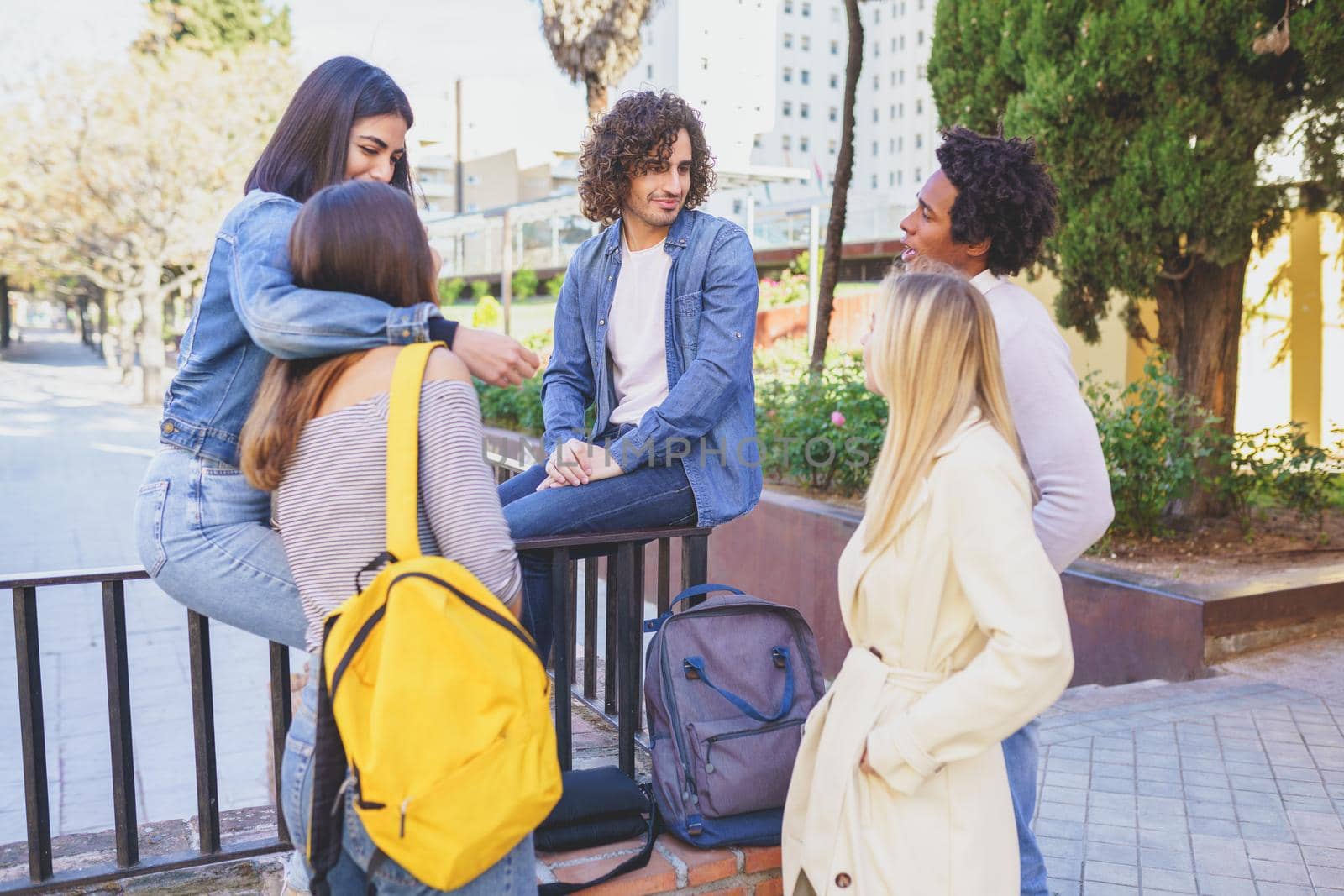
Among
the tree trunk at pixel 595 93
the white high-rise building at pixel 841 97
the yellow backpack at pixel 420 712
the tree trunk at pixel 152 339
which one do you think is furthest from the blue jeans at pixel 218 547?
the white high-rise building at pixel 841 97

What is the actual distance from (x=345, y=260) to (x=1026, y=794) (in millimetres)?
1656

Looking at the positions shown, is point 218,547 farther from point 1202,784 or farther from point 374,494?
point 1202,784

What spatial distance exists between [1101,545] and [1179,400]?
1096 millimetres

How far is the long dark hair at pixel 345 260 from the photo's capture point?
171 cm

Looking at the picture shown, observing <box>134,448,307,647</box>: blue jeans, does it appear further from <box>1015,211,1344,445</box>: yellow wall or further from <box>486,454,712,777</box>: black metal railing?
<box>1015,211,1344,445</box>: yellow wall

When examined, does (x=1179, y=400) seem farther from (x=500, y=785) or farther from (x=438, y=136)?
(x=438, y=136)

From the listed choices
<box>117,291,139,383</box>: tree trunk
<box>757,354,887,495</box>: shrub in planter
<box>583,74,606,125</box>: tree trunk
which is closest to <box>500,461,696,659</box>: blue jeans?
<box>757,354,887,495</box>: shrub in planter

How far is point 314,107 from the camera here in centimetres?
215

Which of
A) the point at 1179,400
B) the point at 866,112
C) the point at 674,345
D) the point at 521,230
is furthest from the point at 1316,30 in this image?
the point at 866,112

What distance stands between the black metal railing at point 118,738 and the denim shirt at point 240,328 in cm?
53

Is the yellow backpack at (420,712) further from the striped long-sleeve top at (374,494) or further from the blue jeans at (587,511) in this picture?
the blue jeans at (587,511)

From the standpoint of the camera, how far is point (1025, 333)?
2141 millimetres

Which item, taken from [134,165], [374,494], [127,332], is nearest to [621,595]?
[374,494]

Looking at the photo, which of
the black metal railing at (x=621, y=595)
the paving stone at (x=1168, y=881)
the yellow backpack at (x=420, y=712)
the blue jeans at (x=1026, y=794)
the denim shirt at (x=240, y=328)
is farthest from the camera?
the paving stone at (x=1168, y=881)
